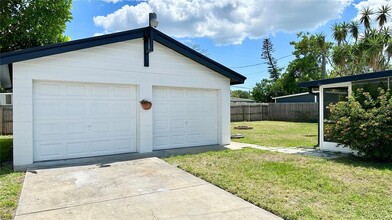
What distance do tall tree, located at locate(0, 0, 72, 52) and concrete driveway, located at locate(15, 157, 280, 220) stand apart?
8742 mm

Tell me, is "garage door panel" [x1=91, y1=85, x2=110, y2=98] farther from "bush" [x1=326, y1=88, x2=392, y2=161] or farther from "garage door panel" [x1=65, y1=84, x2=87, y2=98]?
"bush" [x1=326, y1=88, x2=392, y2=161]

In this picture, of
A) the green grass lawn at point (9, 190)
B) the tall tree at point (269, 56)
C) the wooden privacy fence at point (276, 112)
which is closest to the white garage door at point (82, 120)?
the green grass lawn at point (9, 190)

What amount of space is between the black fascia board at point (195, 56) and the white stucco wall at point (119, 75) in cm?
18

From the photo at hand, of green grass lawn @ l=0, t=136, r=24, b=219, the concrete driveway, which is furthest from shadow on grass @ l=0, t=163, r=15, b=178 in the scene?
the concrete driveway

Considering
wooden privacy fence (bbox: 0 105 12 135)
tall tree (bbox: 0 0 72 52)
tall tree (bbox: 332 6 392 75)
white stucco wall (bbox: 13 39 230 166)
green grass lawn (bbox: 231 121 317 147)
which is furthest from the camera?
tall tree (bbox: 332 6 392 75)

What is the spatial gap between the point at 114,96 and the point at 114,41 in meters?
1.59

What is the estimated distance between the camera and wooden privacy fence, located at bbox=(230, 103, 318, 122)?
22.1m

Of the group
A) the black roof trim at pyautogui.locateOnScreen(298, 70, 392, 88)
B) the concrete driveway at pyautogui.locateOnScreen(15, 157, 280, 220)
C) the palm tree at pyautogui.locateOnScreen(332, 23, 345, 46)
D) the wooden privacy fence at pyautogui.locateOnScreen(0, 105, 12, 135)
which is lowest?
the concrete driveway at pyautogui.locateOnScreen(15, 157, 280, 220)

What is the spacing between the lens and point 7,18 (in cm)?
1131

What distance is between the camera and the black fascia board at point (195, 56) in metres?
8.23

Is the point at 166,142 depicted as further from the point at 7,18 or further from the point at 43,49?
the point at 7,18

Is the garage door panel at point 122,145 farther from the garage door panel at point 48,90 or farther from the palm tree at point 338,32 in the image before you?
the palm tree at point 338,32

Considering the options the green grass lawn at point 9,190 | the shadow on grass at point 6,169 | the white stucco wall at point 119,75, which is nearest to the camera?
the green grass lawn at point 9,190

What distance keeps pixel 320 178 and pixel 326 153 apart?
11.0 ft
